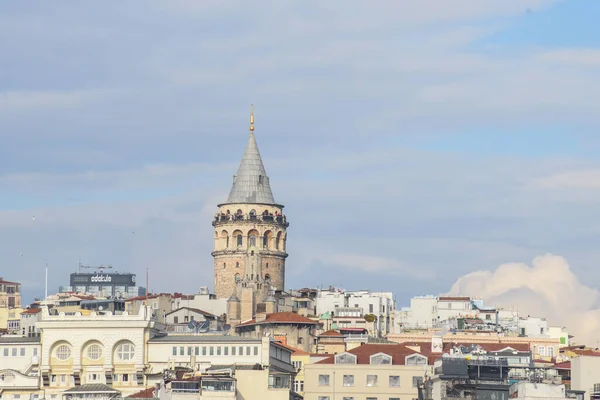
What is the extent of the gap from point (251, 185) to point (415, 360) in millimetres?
76937

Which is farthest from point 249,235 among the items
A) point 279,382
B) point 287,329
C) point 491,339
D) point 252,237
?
point 279,382

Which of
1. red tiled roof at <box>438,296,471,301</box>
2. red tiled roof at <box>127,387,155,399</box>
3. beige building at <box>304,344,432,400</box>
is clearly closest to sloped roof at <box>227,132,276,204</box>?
red tiled roof at <box>438,296,471,301</box>

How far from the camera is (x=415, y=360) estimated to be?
122m

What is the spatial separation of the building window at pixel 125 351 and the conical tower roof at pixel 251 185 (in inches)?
2493

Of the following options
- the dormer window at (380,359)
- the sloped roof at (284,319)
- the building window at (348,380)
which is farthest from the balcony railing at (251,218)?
the building window at (348,380)

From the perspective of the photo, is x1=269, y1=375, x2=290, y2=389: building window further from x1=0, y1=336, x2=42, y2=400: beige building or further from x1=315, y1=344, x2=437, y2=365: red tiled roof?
x1=0, y1=336, x2=42, y2=400: beige building

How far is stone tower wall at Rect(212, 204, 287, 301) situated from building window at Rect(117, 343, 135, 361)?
2223 inches

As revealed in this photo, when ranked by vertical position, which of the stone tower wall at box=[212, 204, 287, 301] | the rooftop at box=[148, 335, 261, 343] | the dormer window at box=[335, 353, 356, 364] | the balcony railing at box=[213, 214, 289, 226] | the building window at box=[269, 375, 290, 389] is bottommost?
the building window at box=[269, 375, 290, 389]

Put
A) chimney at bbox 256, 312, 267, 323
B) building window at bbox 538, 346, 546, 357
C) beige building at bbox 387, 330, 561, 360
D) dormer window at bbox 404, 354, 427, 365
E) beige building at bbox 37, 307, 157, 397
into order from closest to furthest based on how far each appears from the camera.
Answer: dormer window at bbox 404, 354, 427, 365 < beige building at bbox 37, 307, 157, 397 < beige building at bbox 387, 330, 561, 360 < chimney at bbox 256, 312, 267, 323 < building window at bbox 538, 346, 546, 357

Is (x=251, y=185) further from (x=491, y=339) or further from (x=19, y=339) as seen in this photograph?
(x=19, y=339)

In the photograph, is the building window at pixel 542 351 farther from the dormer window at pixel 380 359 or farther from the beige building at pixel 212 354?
the dormer window at pixel 380 359

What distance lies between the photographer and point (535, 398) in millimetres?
94125

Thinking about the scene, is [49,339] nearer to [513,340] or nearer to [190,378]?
[190,378]

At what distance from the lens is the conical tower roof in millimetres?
195750
